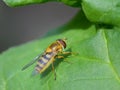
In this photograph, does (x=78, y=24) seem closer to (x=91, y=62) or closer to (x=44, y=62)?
(x=44, y=62)

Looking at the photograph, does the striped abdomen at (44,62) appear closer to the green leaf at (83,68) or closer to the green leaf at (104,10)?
the green leaf at (83,68)

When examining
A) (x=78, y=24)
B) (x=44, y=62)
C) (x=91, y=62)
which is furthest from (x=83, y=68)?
(x=78, y=24)

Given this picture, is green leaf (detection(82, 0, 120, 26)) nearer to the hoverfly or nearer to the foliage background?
the foliage background

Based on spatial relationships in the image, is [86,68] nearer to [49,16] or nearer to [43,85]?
[43,85]

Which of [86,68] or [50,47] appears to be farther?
[50,47]

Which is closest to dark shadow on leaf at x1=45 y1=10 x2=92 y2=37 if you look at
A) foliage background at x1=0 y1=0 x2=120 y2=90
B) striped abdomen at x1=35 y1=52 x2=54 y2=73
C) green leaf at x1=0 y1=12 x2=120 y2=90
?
green leaf at x1=0 y1=12 x2=120 y2=90

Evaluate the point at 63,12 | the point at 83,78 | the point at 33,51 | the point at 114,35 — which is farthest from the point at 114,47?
the point at 63,12

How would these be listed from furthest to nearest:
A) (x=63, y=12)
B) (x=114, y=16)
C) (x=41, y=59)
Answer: (x=63, y=12), (x=41, y=59), (x=114, y=16)
